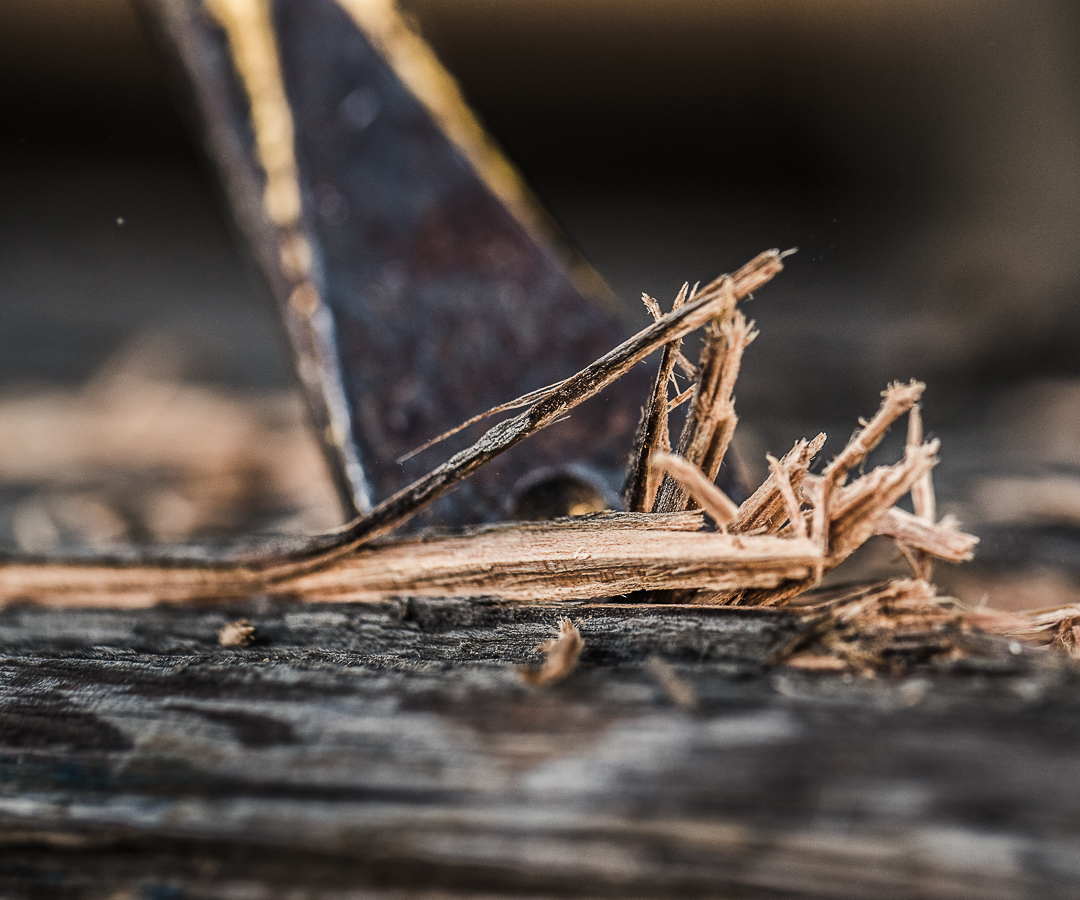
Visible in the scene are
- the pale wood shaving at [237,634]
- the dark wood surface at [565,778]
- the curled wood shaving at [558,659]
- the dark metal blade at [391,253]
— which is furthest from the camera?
the dark metal blade at [391,253]

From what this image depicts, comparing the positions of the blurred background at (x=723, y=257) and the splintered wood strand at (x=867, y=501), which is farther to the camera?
the blurred background at (x=723, y=257)

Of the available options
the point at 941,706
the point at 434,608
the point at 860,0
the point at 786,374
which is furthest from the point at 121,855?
the point at 860,0

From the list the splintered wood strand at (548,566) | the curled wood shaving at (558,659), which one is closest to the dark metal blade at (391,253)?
the splintered wood strand at (548,566)

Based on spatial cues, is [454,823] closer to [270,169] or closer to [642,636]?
[642,636]

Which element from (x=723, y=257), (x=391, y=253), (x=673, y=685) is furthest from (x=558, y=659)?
(x=723, y=257)

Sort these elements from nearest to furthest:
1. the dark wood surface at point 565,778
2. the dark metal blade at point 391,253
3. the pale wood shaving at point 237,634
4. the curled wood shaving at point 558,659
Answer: the dark wood surface at point 565,778 → the curled wood shaving at point 558,659 → the pale wood shaving at point 237,634 → the dark metal blade at point 391,253

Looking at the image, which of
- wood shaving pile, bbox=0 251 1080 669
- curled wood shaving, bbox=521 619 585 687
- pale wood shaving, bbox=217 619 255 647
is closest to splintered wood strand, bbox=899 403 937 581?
wood shaving pile, bbox=0 251 1080 669

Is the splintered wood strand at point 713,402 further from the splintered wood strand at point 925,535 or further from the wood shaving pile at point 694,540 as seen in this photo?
the splintered wood strand at point 925,535
